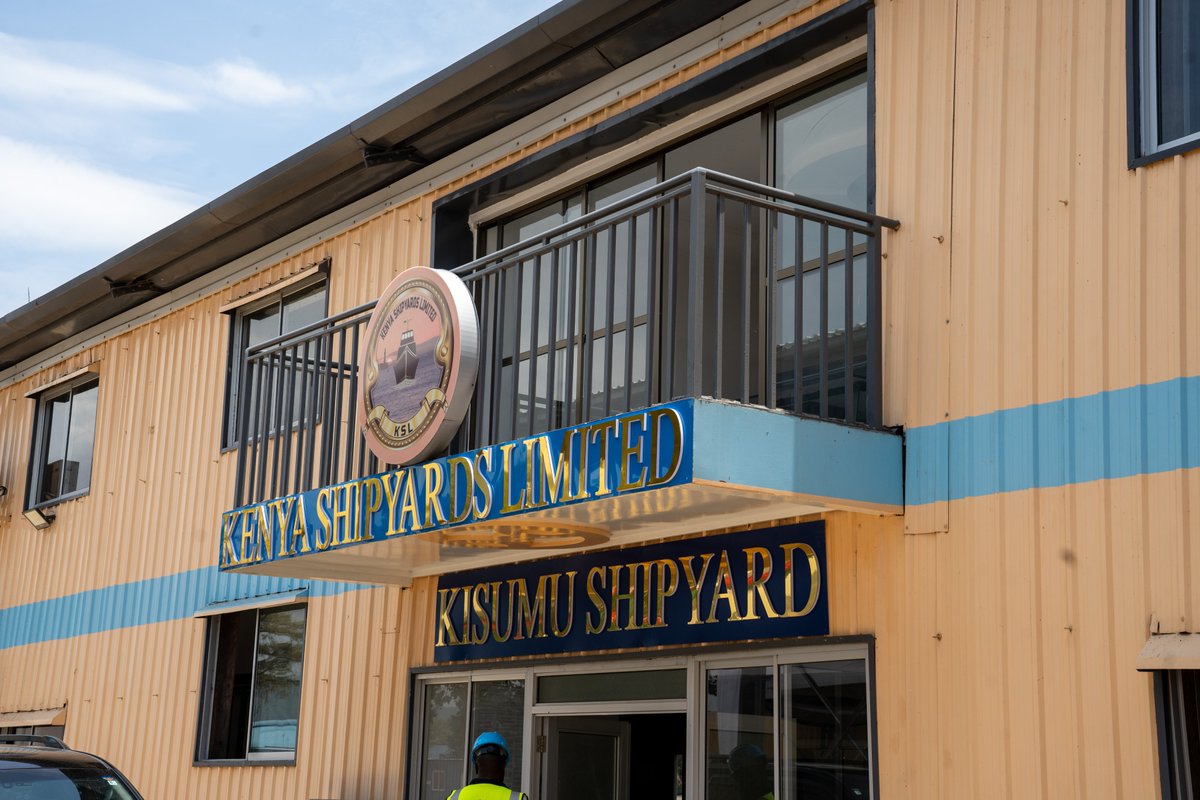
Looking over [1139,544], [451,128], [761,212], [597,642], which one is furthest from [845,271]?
[451,128]

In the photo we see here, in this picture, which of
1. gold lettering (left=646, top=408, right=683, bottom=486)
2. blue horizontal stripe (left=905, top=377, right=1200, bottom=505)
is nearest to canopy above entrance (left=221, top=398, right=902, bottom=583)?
gold lettering (left=646, top=408, right=683, bottom=486)

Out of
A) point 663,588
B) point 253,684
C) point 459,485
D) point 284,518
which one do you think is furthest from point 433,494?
point 253,684

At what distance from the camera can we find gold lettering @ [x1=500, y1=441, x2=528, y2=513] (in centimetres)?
757

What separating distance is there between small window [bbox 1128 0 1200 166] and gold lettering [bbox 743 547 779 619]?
9.35 ft

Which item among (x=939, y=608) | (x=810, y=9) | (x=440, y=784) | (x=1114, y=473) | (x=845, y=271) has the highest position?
(x=810, y=9)

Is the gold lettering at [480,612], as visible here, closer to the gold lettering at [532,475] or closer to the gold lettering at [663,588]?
the gold lettering at [663,588]

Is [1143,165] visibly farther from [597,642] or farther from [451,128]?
[451,128]

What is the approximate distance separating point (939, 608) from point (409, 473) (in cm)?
325

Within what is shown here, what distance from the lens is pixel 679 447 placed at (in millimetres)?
6590

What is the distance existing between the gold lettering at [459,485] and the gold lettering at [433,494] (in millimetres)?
85

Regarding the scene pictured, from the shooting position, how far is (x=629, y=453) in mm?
6906

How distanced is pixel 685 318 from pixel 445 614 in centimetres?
273

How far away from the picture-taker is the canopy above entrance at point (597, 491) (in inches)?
264

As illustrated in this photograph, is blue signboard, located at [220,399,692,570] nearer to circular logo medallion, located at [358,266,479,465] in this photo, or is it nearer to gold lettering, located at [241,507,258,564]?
gold lettering, located at [241,507,258,564]
